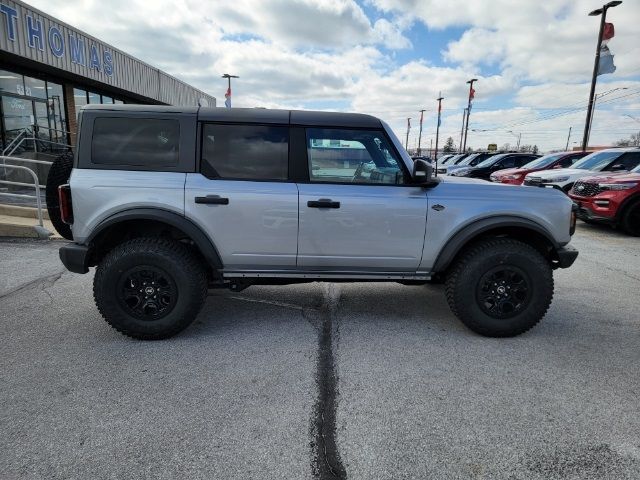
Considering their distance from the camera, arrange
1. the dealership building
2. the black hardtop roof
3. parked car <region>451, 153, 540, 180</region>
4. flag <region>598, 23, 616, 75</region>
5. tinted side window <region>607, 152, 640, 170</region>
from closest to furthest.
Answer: the black hardtop roof → tinted side window <region>607, 152, 640, 170</region> → the dealership building → flag <region>598, 23, 616, 75</region> → parked car <region>451, 153, 540, 180</region>

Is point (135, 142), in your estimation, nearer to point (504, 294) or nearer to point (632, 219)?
point (504, 294)

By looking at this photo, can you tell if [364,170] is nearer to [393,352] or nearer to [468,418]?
[393,352]

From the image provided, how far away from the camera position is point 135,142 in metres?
3.38

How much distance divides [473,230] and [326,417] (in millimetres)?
1954

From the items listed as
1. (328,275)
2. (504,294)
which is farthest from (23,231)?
(504,294)

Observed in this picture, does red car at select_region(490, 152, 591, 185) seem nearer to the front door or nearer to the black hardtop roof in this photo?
the front door

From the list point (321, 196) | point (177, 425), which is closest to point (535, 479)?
point (177, 425)

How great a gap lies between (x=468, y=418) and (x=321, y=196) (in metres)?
1.90

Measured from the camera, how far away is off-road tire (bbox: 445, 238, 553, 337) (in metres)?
3.49

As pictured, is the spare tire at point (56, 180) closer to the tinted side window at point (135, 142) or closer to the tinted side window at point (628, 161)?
the tinted side window at point (135, 142)

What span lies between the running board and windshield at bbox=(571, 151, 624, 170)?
917 centimetres

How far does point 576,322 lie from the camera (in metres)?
3.99

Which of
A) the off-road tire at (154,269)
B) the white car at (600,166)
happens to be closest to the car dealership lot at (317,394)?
the off-road tire at (154,269)

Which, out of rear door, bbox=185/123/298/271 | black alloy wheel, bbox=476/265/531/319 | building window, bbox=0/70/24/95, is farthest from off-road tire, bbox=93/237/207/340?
building window, bbox=0/70/24/95
